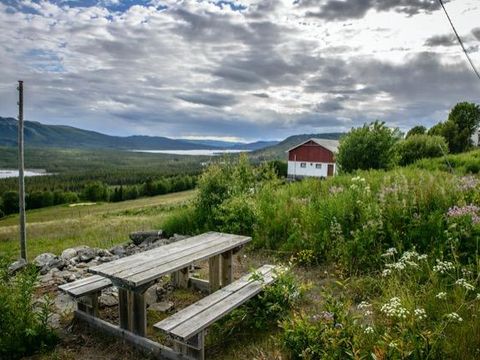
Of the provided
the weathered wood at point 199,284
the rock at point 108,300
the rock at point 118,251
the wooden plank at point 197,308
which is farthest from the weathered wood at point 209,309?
the rock at point 118,251

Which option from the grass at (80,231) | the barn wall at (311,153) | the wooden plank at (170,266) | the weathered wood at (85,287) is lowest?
the grass at (80,231)

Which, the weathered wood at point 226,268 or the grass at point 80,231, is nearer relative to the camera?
the weathered wood at point 226,268

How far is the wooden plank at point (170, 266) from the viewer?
11.3 ft

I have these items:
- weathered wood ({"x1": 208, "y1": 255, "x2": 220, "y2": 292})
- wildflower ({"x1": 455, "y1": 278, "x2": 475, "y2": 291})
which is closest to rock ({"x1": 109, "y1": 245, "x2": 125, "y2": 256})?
weathered wood ({"x1": 208, "y1": 255, "x2": 220, "y2": 292})

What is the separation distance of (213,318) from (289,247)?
3.24 meters

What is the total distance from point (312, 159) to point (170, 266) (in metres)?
42.4

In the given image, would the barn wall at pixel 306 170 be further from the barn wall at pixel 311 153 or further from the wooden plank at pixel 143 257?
the wooden plank at pixel 143 257

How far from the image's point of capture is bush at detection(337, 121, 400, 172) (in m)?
14.9

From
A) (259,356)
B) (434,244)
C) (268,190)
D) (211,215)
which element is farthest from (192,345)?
(268,190)

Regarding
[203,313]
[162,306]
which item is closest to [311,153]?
[162,306]

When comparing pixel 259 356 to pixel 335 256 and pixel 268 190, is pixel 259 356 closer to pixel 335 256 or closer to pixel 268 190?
pixel 335 256

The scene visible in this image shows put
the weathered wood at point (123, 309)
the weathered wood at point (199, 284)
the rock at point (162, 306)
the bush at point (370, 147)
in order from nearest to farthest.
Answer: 1. the weathered wood at point (123, 309)
2. the rock at point (162, 306)
3. the weathered wood at point (199, 284)
4. the bush at point (370, 147)

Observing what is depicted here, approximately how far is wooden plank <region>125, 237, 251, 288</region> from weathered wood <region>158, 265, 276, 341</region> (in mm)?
446

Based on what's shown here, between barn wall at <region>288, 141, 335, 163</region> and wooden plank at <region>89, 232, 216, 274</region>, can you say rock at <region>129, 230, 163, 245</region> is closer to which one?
wooden plank at <region>89, 232, 216, 274</region>
